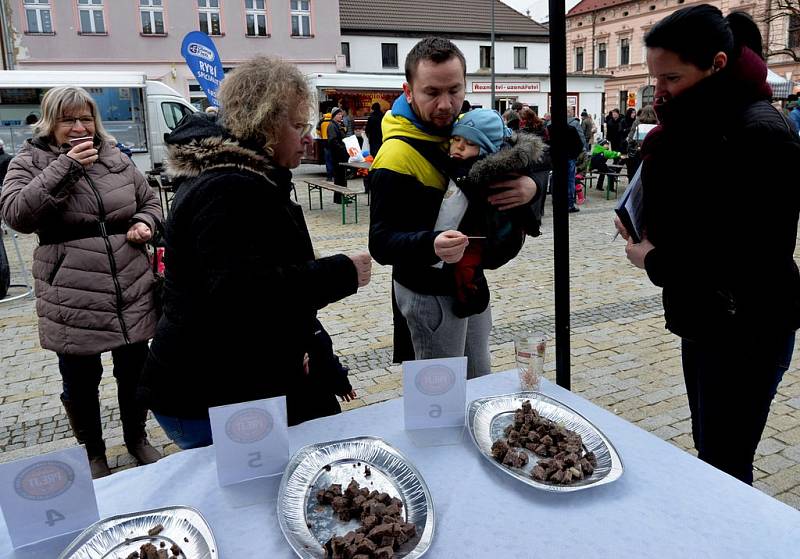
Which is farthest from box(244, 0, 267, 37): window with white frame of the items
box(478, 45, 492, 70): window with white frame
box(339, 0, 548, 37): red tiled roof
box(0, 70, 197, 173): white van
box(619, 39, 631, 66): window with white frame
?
box(619, 39, 631, 66): window with white frame

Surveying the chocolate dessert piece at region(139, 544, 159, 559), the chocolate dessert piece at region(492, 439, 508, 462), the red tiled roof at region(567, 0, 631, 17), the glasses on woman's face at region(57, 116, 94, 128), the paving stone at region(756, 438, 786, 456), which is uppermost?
the red tiled roof at region(567, 0, 631, 17)

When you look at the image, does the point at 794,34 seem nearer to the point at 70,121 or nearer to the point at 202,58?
the point at 202,58

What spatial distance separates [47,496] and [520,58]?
131 feet

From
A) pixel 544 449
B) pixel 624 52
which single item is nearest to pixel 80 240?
pixel 544 449

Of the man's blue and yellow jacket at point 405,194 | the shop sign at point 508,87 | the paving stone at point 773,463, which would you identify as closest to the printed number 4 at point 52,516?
the man's blue and yellow jacket at point 405,194

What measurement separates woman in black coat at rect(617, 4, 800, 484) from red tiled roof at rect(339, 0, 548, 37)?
33.9 metres

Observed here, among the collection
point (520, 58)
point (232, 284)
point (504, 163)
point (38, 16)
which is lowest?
point (232, 284)

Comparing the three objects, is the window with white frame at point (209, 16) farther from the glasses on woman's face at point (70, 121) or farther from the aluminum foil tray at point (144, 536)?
the aluminum foil tray at point (144, 536)

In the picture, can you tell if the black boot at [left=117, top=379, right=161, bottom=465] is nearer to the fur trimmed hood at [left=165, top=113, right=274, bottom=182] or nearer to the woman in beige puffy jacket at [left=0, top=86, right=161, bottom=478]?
the woman in beige puffy jacket at [left=0, top=86, right=161, bottom=478]

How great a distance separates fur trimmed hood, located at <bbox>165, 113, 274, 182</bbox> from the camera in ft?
5.08

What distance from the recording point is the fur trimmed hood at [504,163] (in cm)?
183

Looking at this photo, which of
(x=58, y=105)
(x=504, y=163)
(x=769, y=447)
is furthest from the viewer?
(x=769, y=447)

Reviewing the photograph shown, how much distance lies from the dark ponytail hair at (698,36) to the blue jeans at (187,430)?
1.70 meters

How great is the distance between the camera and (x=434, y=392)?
5.30 feet
